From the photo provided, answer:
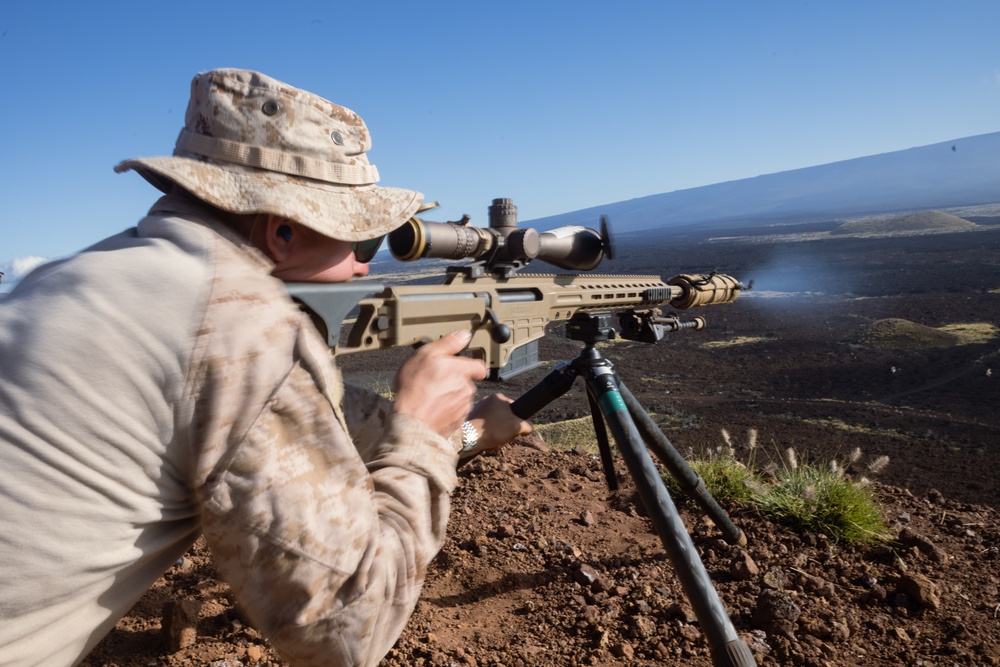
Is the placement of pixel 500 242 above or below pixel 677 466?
above

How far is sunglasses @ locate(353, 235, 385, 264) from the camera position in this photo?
2187 millimetres

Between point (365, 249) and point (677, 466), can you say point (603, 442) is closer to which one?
point (677, 466)

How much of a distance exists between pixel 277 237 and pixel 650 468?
187 cm

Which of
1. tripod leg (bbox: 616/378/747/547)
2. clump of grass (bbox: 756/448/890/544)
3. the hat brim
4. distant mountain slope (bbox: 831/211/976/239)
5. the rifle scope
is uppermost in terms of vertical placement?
the hat brim

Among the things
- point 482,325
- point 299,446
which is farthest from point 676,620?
point 299,446

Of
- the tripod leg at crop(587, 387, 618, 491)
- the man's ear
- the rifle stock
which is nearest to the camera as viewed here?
the man's ear

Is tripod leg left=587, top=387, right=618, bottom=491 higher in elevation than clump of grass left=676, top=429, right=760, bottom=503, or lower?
higher

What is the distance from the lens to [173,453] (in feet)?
4.46

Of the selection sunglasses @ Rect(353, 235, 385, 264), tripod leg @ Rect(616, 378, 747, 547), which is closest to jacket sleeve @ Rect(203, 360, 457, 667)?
sunglasses @ Rect(353, 235, 385, 264)

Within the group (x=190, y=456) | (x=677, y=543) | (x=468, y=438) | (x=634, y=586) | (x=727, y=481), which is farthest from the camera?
(x=727, y=481)

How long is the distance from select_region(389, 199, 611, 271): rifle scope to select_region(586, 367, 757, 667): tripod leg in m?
0.80

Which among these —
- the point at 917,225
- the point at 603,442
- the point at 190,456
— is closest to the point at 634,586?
the point at 603,442

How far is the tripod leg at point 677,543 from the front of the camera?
8.32ft

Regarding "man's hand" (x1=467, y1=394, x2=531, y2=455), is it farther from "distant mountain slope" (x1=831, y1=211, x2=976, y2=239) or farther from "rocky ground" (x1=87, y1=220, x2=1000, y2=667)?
"distant mountain slope" (x1=831, y1=211, x2=976, y2=239)
